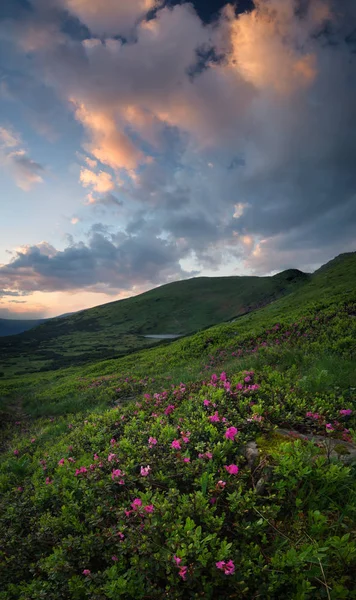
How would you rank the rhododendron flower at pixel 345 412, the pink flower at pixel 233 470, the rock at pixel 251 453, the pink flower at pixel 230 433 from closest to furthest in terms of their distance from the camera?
the pink flower at pixel 233 470
the rock at pixel 251 453
the pink flower at pixel 230 433
the rhododendron flower at pixel 345 412

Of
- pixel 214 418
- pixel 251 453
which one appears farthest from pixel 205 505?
pixel 214 418

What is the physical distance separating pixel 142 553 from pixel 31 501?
3.82m

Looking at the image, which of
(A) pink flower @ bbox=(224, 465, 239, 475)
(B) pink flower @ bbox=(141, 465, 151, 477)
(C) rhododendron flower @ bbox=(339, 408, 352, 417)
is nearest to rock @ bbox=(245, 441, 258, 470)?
(A) pink flower @ bbox=(224, 465, 239, 475)

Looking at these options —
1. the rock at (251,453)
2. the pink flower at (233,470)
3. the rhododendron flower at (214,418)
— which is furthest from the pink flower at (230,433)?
the pink flower at (233,470)

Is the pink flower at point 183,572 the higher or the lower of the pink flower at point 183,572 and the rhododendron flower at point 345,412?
the lower

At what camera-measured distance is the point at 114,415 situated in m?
8.77

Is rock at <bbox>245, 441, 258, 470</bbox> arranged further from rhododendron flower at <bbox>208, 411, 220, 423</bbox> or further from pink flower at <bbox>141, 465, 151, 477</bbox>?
pink flower at <bbox>141, 465, 151, 477</bbox>

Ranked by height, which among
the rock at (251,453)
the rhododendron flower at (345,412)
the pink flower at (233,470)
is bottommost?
the rock at (251,453)

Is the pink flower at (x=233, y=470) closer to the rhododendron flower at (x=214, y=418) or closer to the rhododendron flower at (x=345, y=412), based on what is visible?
the rhododendron flower at (x=214, y=418)

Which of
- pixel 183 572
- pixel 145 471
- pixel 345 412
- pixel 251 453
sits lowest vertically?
pixel 183 572

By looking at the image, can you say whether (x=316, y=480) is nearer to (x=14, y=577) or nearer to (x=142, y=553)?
(x=142, y=553)

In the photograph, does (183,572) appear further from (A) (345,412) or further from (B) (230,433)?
(A) (345,412)

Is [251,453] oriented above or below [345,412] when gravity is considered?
below

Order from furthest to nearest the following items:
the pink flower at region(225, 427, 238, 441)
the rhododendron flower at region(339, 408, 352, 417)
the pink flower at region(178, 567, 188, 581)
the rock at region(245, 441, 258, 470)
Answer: the rhododendron flower at region(339, 408, 352, 417) → the pink flower at region(225, 427, 238, 441) → the rock at region(245, 441, 258, 470) → the pink flower at region(178, 567, 188, 581)
